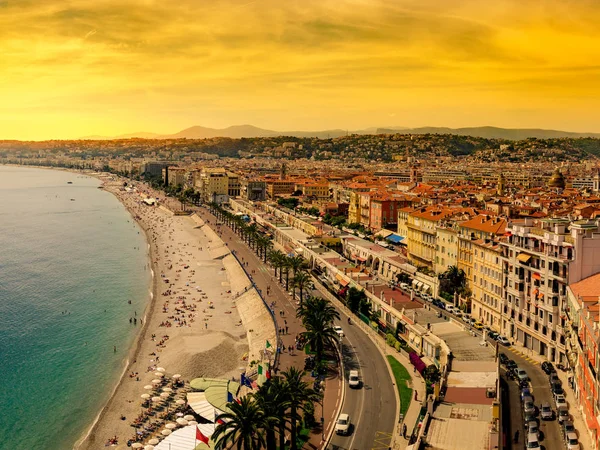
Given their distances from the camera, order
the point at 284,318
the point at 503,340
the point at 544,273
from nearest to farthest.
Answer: the point at 544,273
the point at 503,340
the point at 284,318

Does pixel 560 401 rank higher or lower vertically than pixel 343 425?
higher

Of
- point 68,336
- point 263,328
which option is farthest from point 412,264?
point 68,336

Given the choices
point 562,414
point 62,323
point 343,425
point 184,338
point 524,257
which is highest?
point 524,257

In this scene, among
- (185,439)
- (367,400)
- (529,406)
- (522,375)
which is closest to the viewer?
(529,406)

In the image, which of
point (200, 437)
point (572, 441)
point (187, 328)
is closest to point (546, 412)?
point (572, 441)

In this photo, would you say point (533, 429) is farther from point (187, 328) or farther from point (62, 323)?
point (62, 323)

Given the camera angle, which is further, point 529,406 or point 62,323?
point 62,323

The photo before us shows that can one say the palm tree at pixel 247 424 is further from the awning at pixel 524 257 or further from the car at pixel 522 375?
the awning at pixel 524 257
